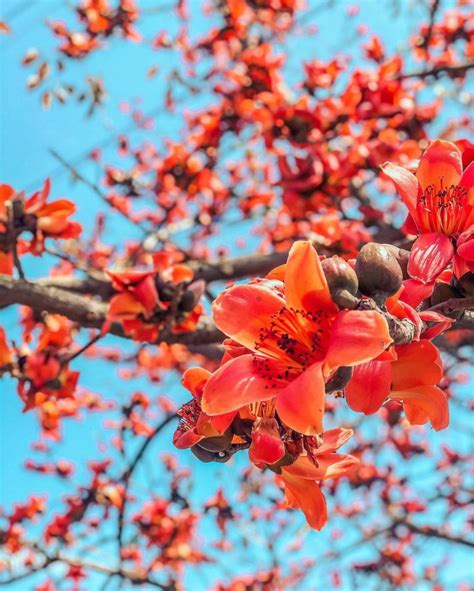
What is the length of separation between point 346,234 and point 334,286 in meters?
1.37

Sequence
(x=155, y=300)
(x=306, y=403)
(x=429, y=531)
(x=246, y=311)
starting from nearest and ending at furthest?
(x=306, y=403) < (x=246, y=311) < (x=155, y=300) < (x=429, y=531)

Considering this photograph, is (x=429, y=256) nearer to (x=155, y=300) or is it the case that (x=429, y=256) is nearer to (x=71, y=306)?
(x=155, y=300)

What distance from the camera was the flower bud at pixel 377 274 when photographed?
60cm

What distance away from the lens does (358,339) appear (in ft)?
1.80

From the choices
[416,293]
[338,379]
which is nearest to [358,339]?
[338,379]

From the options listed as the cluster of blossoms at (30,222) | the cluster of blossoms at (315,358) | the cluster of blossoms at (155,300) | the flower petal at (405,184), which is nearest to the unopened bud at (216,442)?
the cluster of blossoms at (315,358)

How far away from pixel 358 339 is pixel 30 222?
1194 millimetres

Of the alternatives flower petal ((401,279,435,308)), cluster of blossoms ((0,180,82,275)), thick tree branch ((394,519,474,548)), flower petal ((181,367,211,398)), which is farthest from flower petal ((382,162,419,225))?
thick tree branch ((394,519,474,548))

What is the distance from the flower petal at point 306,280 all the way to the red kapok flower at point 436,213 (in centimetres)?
14

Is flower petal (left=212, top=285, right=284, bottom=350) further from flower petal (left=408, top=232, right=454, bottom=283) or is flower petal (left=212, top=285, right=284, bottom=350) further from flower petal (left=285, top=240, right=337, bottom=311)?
flower petal (left=408, top=232, right=454, bottom=283)

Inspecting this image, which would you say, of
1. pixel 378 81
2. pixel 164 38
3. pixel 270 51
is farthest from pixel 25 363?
pixel 164 38

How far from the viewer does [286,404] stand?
55 cm

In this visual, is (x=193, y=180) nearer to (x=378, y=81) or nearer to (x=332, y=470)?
(x=378, y=81)

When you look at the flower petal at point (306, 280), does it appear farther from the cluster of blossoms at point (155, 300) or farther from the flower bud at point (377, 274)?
the cluster of blossoms at point (155, 300)
